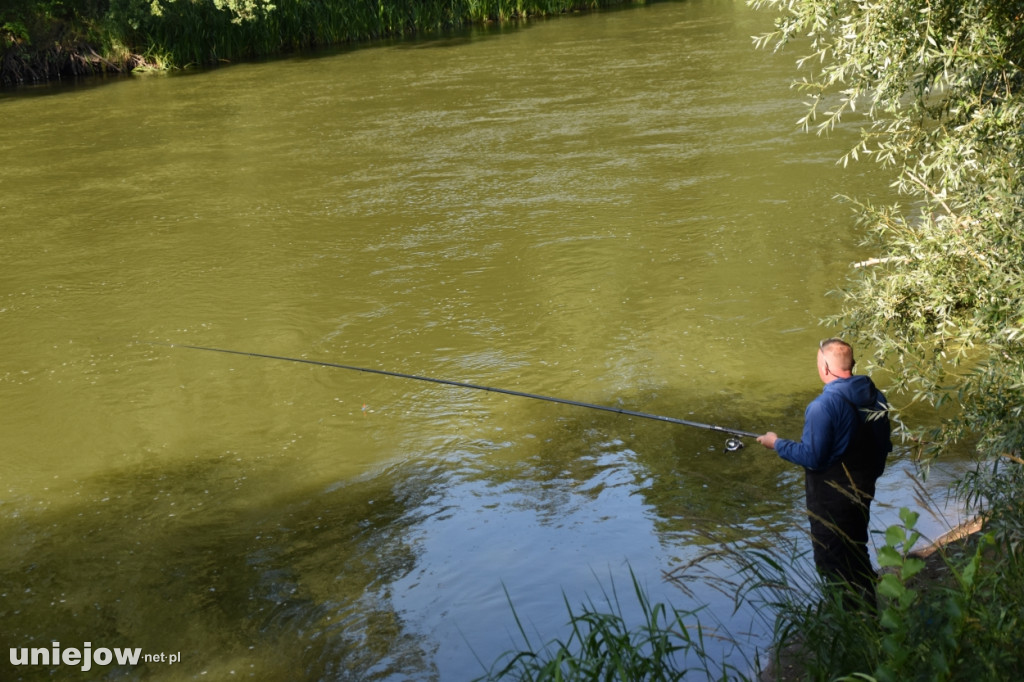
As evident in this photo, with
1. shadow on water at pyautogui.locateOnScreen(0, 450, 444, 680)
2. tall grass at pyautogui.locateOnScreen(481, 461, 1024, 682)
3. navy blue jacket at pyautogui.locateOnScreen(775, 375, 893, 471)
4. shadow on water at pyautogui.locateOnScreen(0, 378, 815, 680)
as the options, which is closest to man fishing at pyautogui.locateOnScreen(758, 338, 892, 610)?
navy blue jacket at pyautogui.locateOnScreen(775, 375, 893, 471)

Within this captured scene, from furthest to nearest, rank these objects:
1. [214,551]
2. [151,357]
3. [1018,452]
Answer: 1. [151,357]
2. [214,551]
3. [1018,452]

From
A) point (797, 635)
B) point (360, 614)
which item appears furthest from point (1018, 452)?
point (360, 614)

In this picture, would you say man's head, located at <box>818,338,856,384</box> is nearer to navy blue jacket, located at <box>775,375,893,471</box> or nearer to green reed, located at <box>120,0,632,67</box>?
navy blue jacket, located at <box>775,375,893,471</box>

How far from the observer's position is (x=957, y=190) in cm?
502

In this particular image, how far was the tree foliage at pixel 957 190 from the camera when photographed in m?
4.45

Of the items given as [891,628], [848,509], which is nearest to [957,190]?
[848,509]

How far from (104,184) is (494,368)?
8.35m

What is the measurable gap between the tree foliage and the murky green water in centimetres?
84

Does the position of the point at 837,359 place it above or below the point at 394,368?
above

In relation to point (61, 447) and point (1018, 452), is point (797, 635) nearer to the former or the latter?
point (1018, 452)

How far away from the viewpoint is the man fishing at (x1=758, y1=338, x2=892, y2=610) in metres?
3.94

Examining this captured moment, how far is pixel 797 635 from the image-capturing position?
3686 millimetres

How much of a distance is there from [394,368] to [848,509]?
164 inches

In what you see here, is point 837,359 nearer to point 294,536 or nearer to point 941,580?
point 941,580
